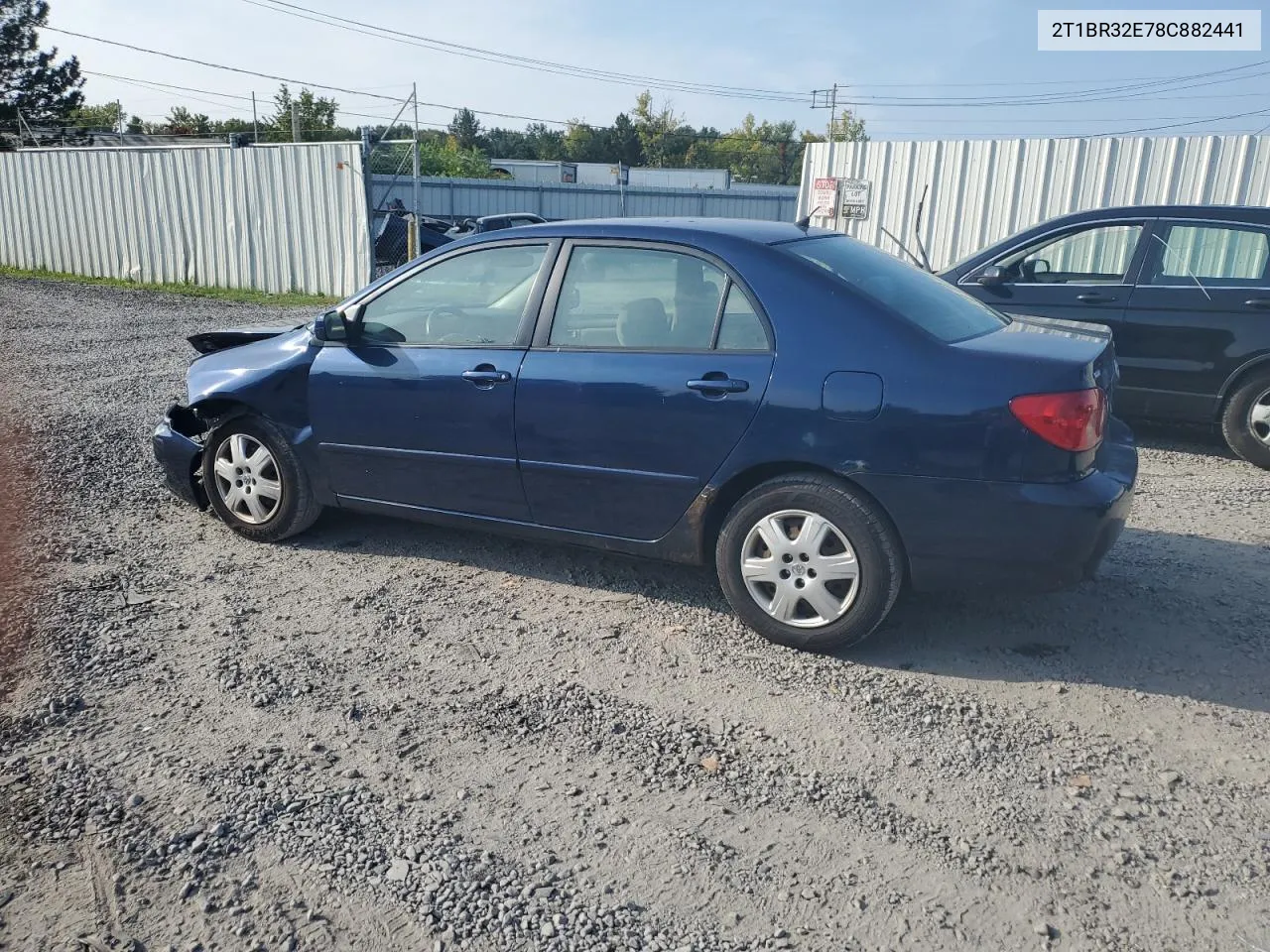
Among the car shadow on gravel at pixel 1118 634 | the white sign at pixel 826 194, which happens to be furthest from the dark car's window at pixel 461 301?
the white sign at pixel 826 194

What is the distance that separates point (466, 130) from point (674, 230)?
3619 inches

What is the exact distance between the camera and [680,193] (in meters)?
29.8

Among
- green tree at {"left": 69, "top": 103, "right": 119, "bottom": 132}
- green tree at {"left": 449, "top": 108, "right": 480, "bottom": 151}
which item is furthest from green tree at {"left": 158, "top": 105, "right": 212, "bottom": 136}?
green tree at {"left": 449, "top": 108, "right": 480, "bottom": 151}

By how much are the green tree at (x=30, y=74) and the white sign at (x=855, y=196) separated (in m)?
45.2

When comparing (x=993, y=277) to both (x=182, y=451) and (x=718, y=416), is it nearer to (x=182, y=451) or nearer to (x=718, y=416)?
(x=718, y=416)

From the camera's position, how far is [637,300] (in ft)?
14.2

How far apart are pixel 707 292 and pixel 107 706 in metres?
2.72

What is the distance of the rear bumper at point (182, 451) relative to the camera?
5.48 m

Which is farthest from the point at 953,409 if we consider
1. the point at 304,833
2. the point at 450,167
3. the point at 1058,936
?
the point at 450,167

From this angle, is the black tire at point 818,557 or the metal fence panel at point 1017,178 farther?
the metal fence panel at point 1017,178

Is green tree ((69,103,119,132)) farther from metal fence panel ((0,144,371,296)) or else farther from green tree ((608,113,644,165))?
green tree ((608,113,644,165))

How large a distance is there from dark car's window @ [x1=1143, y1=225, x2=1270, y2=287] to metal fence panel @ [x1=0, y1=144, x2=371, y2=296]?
39.5ft

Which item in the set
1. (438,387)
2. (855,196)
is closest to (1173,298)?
(438,387)

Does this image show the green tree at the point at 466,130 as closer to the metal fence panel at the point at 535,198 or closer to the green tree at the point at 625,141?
the green tree at the point at 625,141
